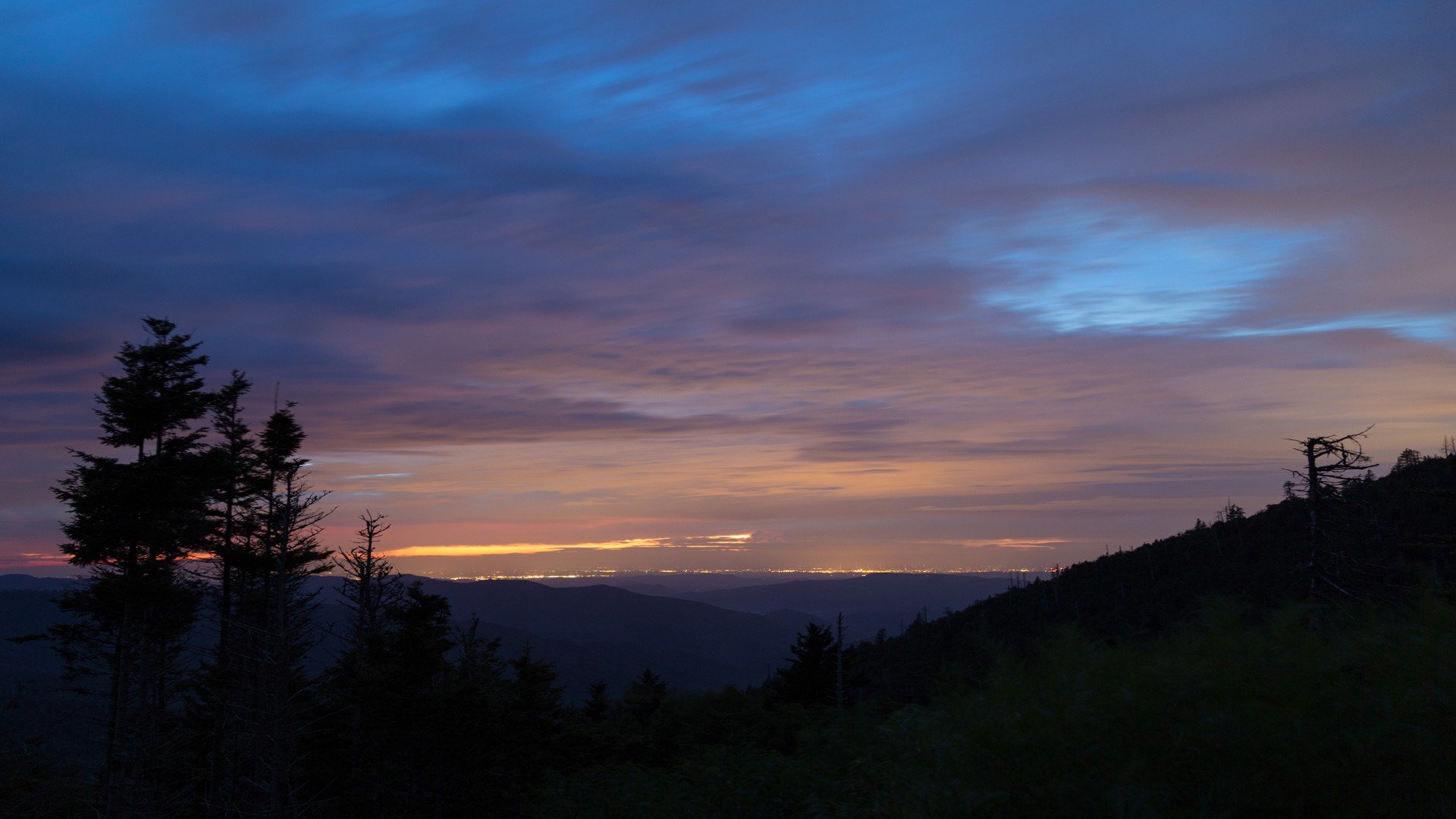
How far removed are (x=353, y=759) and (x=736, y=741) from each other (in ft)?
63.7

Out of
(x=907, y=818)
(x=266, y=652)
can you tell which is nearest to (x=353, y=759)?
(x=266, y=652)

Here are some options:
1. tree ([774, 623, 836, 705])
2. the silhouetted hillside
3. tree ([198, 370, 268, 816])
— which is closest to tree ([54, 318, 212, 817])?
tree ([198, 370, 268, 816])

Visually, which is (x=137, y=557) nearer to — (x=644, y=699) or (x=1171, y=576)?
(x=644, y=699)

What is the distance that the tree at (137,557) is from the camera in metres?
28.3

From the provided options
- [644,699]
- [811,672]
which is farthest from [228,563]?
[811,672]

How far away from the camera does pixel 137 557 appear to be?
29188 millimetres

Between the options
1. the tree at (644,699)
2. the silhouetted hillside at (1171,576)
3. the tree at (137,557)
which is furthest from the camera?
the tree at (644,699)

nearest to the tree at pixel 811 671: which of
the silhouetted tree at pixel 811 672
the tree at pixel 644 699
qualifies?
the silhouetted tree at pixel 811 672

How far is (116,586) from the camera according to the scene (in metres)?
28.3

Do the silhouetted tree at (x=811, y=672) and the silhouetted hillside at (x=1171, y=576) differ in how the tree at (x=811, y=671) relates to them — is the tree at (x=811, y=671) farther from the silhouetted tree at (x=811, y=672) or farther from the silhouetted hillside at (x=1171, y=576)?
the silhouetted hillside at (x=1171, y=576)

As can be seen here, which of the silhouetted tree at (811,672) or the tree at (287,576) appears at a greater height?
the tree at (287,576)

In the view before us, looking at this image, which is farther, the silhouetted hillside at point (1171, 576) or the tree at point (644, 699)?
the tree at point (644, 699)

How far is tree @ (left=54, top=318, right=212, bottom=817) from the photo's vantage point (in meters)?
28.3

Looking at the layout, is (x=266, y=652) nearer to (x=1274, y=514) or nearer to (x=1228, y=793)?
(x=1228, y=793)
